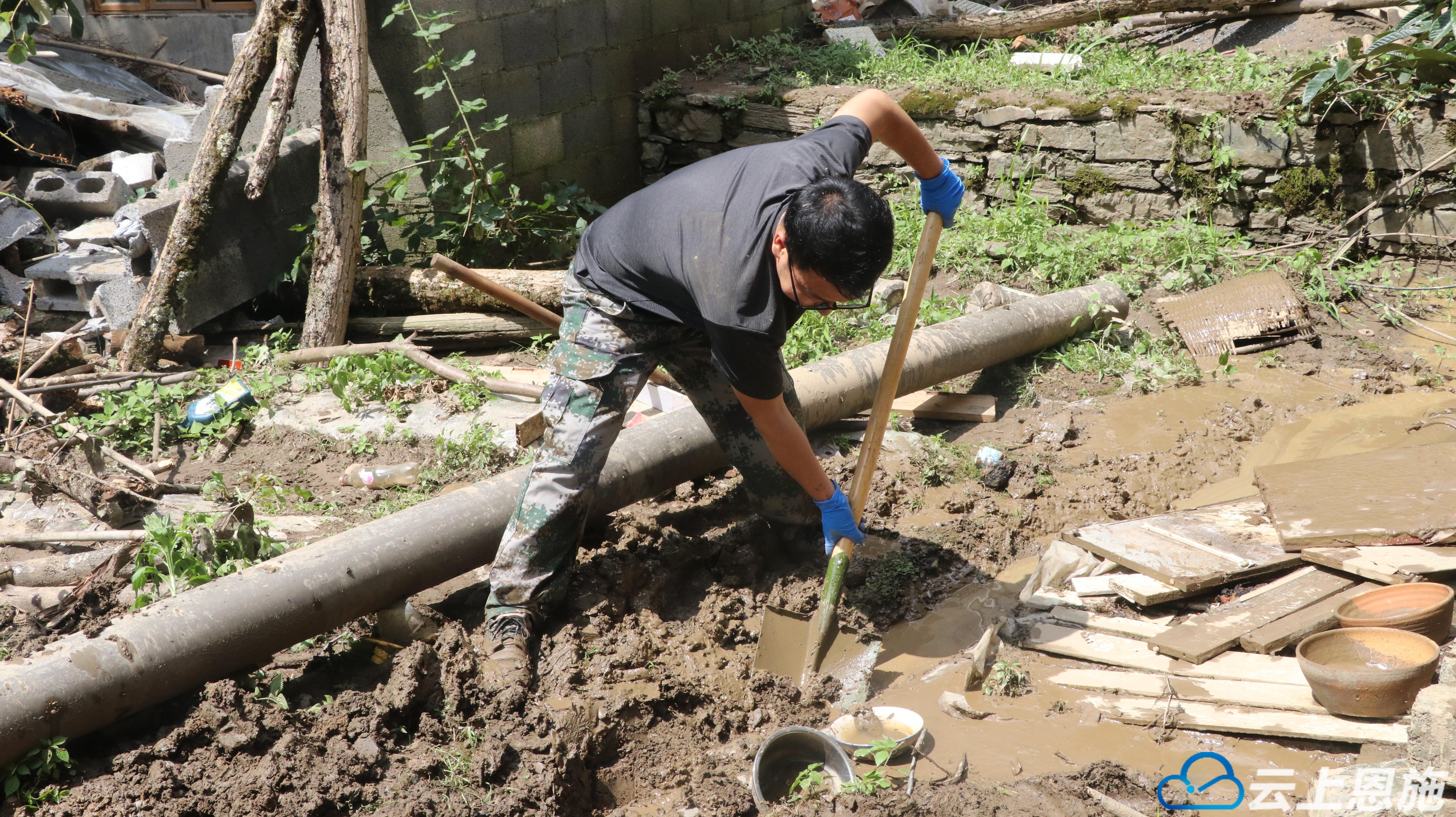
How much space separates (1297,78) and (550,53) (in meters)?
4.30

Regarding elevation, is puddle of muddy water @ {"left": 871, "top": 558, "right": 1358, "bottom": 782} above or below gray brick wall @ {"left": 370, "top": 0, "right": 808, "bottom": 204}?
below

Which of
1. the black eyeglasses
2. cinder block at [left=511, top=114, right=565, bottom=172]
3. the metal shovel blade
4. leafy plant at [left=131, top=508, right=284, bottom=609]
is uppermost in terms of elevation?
the black eyeglasses

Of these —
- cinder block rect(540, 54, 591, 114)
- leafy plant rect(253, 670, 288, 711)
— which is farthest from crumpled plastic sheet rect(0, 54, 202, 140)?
leafy plant rect(253, 670, 288, 711)

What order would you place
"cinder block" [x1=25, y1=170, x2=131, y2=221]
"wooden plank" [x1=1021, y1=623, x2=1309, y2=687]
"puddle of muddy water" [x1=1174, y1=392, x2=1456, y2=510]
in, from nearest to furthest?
"wooden plank" [x1=1021, y1=623, x2=1309, y2=687]
"puddle of muddy water" [x1=1174, y1=392, x2=1456, y2=510]
"cinder block" [x1=25, y1=170, x2=131, y2=221]

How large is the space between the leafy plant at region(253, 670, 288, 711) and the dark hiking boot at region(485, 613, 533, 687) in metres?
0.55

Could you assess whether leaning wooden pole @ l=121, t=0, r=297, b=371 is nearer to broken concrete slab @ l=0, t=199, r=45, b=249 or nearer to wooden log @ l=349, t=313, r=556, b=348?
wooden log @ l=349, t=313, r=556, b=348

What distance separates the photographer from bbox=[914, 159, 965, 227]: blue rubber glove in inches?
124

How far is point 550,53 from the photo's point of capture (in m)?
6.04

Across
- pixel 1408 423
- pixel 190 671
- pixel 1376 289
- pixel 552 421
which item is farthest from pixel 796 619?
pixel 1376 289

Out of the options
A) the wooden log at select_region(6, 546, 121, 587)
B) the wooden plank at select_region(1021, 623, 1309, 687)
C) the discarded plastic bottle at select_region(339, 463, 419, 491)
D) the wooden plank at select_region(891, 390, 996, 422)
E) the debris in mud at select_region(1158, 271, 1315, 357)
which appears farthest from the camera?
the debris in mud at select_region(1158, 271, 1315, 357)

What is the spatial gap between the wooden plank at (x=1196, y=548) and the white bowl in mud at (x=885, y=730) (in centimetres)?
85

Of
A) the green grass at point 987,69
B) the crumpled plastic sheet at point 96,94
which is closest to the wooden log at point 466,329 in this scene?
the green grass at point 987,69

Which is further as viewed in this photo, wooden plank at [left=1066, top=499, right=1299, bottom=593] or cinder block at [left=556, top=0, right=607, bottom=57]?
cinder block at [left=556, top=0, right=607, bottom=57]

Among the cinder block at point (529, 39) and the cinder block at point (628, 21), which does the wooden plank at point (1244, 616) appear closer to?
the cinder block at point (529, 39)
